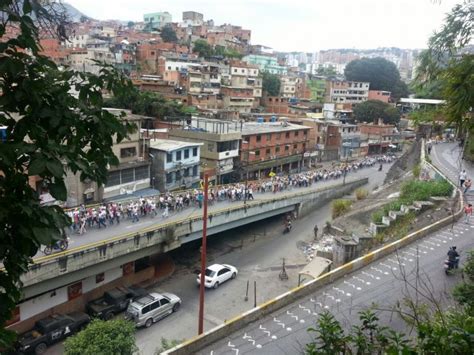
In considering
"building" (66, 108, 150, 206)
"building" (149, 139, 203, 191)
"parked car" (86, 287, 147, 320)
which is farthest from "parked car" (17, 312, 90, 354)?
"building" (149, 139, 203, 191)

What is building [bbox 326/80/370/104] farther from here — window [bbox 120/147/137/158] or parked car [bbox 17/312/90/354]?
parked car [bbox 17/312/90/354]

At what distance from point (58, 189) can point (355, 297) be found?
1229 cm

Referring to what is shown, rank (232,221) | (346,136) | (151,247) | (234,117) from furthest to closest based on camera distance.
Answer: (346,136) → (234,117) → (232,221) → (151,247)

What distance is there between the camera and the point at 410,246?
1789 centimetres

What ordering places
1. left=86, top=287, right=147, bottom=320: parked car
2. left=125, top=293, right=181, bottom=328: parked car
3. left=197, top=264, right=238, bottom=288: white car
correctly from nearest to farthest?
left=125, top=293, right=181, bottom=328: parked car, left=86, top=287, right=147, bottom=320: parked car, left=197, top=264, right=238, bottom=288: white car

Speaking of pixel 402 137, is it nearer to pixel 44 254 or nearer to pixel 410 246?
pixel 410 246

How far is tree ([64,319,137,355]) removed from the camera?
13.4 m

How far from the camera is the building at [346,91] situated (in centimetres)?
8269

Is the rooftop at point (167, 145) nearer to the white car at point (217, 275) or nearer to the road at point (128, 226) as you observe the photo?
the road at point (128, 226)

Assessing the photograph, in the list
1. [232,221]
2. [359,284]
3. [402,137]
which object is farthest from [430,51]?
[402,137]

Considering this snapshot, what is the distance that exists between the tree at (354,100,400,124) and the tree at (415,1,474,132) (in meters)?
66.0

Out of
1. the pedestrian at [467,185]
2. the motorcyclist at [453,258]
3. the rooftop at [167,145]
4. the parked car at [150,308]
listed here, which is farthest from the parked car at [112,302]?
the pedestrian at [467,185]

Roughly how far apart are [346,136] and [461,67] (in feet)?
180

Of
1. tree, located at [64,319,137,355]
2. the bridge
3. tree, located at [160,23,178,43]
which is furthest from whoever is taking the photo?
tree, located at [160,23,178,43]
